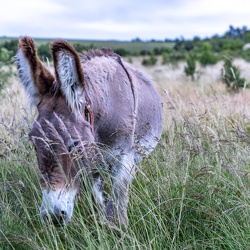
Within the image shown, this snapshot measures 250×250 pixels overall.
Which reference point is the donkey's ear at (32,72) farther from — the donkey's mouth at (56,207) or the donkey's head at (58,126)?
the donkey's mouth at (56,207)

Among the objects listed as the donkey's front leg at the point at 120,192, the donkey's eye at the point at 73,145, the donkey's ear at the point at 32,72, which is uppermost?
the donkey's ear at the point at 32,72

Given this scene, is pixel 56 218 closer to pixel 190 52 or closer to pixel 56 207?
pixel 56 207

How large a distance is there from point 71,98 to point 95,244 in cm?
91

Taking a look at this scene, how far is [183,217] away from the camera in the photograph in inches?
109

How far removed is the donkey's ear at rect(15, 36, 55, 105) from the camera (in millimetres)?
2715

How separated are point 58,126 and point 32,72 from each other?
1.54 ft

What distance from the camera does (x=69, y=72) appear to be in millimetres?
2531

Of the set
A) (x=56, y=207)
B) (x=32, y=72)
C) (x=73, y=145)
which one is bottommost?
(x=56, y=207)

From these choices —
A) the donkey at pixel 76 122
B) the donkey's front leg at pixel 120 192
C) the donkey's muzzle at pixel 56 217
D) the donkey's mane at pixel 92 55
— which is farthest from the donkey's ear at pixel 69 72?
the donkey's muzzle at pixel 56 217

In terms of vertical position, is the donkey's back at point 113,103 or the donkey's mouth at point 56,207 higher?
the donkey's back at point 113,103

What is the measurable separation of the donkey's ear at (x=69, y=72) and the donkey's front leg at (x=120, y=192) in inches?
20.8

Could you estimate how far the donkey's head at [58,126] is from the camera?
2.38 meters

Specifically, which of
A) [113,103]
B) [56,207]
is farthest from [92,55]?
[56,207]

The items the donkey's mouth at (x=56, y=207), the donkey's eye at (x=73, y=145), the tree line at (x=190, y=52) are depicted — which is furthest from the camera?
the tree line at (x=190, y=52)
